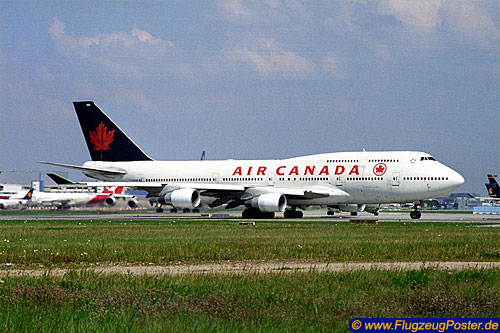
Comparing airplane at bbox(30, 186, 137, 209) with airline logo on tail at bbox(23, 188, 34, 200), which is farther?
airline logo on tail at bbox(23, 188, 34, 200)

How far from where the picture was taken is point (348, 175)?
58156 millimetres

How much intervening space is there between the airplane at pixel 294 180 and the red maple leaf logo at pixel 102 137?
2.46 m

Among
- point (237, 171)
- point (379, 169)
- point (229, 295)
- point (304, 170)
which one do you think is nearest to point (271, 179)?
point (304, 170)

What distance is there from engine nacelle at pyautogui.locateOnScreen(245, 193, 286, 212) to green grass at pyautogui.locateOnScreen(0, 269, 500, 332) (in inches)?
1557

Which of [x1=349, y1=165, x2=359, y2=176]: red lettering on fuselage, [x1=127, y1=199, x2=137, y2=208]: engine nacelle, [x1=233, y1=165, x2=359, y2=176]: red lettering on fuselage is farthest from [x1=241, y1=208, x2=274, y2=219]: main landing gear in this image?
[x1=127, y1=199, x2=137, y2=208]: engine nacelle

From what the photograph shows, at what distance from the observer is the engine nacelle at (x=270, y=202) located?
56.9m

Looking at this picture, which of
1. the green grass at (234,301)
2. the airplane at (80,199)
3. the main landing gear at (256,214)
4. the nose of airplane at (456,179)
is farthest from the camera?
the airplane at (80,199)

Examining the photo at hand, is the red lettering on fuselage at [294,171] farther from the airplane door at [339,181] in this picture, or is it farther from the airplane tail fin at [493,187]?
the airplane tail fin at [493,187]

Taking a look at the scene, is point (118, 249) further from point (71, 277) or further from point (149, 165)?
point (149, 165)

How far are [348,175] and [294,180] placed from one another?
4.78 m

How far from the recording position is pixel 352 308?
12883mm

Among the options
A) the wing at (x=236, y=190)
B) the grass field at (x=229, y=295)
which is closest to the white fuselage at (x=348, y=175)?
the wing at (x=236, y=190)

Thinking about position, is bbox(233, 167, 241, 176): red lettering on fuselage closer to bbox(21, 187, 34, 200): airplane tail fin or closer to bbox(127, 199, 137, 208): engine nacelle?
bbox(127, 199, 137, 208): engine nacelle

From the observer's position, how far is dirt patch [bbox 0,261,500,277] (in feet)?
61.9
